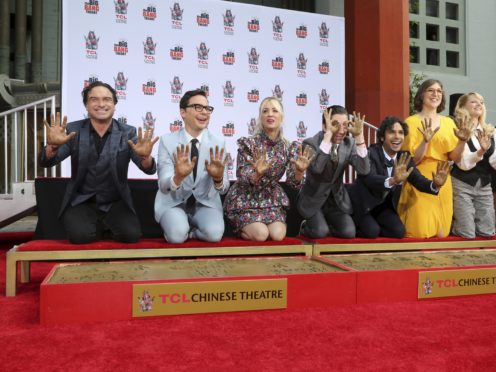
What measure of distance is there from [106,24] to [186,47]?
0.97 m

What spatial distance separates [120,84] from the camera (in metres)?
5.44

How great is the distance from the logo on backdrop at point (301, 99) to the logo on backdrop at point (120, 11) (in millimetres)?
2386

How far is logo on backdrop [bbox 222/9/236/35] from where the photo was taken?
5848 millimetres

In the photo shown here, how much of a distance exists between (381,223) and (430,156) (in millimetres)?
641

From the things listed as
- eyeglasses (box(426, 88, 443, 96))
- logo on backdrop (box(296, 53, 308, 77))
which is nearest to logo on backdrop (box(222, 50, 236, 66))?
logo on backdrop (box(296, 53, 308, 77))

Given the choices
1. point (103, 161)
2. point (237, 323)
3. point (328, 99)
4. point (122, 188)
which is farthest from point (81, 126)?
point (328, 99)

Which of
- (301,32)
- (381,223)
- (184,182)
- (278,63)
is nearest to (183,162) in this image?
(184,182)

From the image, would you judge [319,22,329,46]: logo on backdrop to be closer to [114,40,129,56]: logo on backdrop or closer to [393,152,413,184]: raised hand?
[114,40,129,56]: logo on backdrop

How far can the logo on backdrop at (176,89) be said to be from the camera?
5645mm

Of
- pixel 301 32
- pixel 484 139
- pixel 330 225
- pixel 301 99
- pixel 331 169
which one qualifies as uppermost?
pixel 301 32

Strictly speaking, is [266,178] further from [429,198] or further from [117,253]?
[429,198]

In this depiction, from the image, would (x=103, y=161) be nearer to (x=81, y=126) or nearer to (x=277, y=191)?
(x=81, y=126)

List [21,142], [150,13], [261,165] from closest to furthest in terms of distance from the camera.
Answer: [261,165] < [150,13] < [21,142]

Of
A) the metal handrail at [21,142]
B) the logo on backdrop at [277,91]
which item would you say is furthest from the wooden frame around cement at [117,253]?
the logo on backdrop at [277,91]
